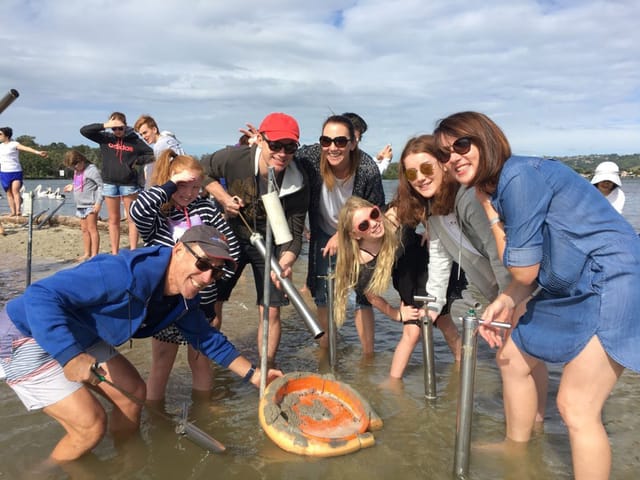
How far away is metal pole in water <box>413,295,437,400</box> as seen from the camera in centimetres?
396

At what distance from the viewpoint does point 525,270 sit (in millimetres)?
2434

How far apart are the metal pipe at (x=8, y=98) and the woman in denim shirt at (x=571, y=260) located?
436 centimetres

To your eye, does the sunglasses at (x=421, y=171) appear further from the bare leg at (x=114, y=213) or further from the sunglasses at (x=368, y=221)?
the bare leg at (x=114, y=213)

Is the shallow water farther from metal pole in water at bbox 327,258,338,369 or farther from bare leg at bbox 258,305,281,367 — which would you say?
bare leg at bbox 258,305,281,367

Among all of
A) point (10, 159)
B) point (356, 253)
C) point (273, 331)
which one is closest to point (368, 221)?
point (356, 253)

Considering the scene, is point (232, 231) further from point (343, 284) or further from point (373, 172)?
point (373, 172)

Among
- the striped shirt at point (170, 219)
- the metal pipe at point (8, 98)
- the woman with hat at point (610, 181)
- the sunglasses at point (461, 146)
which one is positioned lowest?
the striped shirt at point (170, 219)

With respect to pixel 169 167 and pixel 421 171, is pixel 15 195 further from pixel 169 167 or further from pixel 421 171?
pixel 421 171

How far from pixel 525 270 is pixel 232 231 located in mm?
2614

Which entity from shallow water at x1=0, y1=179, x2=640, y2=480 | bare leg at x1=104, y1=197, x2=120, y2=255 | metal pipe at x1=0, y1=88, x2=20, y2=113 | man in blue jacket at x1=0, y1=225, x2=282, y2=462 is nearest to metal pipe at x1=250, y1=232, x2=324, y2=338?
man in blue jacket at x1=0, y1=225, x2=282, y2=462

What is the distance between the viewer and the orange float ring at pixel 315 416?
3201 mm

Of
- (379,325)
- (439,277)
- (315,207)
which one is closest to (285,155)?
(315,207)

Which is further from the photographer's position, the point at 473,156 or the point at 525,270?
the point at 473,156

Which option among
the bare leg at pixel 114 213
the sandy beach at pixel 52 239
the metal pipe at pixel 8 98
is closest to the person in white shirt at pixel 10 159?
the sandy beach at pixel 52 239
